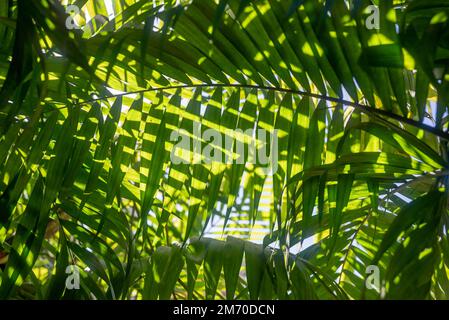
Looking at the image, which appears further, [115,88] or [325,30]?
[115,88]

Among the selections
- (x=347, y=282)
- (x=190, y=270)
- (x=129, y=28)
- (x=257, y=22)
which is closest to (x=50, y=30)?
(x=129, y=28)

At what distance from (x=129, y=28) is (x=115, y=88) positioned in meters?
0.20

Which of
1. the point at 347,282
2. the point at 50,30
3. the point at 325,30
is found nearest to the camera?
the point at 50,30

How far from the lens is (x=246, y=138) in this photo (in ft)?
2.96

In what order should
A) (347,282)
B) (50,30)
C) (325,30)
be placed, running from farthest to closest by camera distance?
(347,282) → (325,30) → (50,30)

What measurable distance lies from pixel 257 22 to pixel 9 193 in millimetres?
443

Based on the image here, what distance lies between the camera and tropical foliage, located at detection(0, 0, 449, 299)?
710 millimetres

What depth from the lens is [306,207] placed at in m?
0.80

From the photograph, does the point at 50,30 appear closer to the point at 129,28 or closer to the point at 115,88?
the point at 129,28

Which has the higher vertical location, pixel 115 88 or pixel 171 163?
pixel 115 88

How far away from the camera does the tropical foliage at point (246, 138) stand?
0.71m

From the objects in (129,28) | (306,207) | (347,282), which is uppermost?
(129,28)

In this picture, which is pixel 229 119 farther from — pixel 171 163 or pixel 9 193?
pixel 9 193

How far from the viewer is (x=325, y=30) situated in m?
0.76
